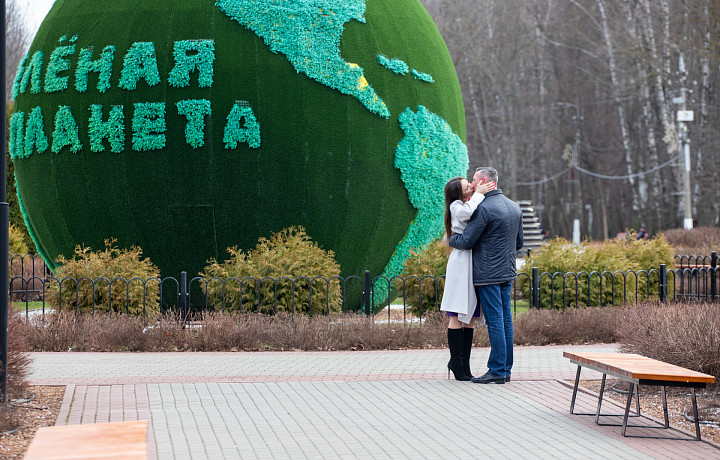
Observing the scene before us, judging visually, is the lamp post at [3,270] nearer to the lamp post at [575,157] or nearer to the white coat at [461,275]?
the white coat at [461,275]

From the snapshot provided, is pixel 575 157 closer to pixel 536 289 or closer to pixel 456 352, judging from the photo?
pixel 536 289

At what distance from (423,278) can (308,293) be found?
1611mm

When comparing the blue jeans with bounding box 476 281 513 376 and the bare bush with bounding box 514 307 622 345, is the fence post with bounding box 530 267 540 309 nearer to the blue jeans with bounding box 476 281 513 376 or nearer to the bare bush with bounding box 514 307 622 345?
the bare bush with bounding box 514 307 622 345

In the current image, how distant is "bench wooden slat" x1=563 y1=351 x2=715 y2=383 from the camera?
17.5ft

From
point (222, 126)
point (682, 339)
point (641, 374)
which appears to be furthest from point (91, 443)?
point (222, 126)

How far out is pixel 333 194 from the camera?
39.3 feet

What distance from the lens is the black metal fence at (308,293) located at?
35.8 feet

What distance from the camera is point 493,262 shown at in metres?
7.34

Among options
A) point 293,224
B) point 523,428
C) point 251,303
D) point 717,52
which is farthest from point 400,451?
point 717,52

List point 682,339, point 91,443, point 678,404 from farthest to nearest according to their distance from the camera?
point 682,339, point 678,404, point 91,443

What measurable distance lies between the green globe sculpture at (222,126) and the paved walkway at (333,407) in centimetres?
314

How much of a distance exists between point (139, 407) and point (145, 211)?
592 cm

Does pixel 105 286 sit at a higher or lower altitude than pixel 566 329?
higher

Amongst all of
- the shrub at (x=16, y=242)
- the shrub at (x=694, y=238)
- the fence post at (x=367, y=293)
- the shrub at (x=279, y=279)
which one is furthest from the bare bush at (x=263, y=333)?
the shrub at (x=694, y=238)
